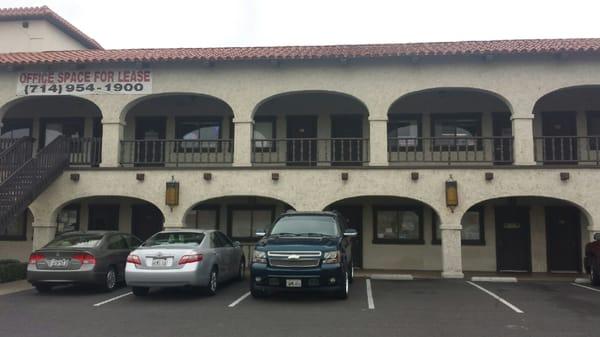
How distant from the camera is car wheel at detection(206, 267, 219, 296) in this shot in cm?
1073

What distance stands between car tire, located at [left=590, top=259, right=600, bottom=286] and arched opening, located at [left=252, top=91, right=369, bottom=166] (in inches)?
292

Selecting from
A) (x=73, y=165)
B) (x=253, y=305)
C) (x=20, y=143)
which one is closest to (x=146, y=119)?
(x=73, y=165)

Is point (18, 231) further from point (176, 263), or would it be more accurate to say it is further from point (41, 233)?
point (176, 263)

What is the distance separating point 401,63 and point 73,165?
1116cm

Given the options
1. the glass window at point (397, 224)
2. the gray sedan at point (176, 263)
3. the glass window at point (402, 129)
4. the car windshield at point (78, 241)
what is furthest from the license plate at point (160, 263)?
the glass window at point (402, 129)

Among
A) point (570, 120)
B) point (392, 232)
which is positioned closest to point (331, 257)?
point (392, 232)

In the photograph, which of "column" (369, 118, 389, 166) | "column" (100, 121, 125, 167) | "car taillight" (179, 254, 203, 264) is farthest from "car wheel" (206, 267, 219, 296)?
"column" (100, 121, 125, 167)

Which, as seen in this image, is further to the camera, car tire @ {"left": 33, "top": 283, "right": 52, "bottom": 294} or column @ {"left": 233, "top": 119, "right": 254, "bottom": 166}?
column @ {"left": 233, "top": 119, "right": 254, "bottom": 166}

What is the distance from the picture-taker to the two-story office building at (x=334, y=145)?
14273 millimetres

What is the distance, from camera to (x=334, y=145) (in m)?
16.0

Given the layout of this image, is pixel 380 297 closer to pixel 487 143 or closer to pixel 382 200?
pixel 382 200

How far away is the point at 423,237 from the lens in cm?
1658

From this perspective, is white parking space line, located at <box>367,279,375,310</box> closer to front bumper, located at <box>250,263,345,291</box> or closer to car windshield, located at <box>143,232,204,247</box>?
front bumper, located at <box>250,263,345,291</box>

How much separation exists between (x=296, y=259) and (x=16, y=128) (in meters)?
13.9
